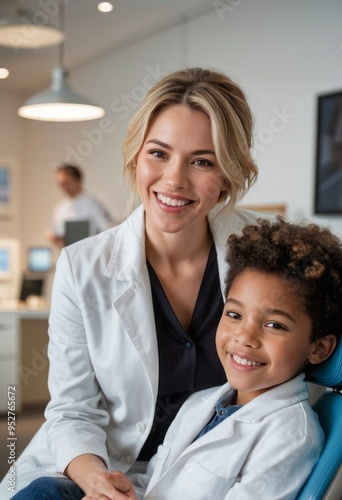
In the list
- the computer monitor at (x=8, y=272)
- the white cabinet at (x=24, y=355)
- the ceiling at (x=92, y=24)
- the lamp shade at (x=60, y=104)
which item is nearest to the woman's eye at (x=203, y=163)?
the lamp shade at (x=60, y=104)

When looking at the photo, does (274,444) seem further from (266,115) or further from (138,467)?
(266,115)

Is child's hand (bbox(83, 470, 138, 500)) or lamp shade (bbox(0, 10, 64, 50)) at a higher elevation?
lamp shade (bbox(0, 10, 64, 50))

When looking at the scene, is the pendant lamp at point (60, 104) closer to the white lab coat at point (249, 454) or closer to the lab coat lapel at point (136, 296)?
the lab coat lapel at point (136, 296)

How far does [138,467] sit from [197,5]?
398cm

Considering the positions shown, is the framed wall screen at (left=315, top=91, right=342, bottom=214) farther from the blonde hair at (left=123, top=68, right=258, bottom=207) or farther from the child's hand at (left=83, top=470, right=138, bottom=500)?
the child's hand at (left=83, top=470, right=138, bottom=500)

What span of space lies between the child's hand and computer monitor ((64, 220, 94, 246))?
8.03 feet

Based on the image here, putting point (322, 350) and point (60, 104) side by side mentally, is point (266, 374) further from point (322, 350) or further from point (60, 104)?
point (60, 104)

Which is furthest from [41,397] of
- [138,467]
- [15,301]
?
[138,467]

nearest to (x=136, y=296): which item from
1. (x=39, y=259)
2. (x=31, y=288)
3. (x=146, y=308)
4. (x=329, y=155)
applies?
(x=146, y=308)

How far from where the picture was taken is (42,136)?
6.90m

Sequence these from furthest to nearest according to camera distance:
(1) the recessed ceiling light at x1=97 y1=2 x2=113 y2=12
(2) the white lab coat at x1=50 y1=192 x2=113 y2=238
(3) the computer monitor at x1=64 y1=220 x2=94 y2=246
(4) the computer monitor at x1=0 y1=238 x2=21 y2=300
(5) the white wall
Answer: (2) the white lab coat at x1=50 y1=192 x2=113 y2=238 < (1) the recessed ceiling light at x1=97 y1=2 x2=113 y2=12 < (4) the computer monitor at x1=0 y1=238 x2=21 y2=300 < (5) the white wall < (3) the computer monitor at x1=64 y1=220 x2=94 y2=246

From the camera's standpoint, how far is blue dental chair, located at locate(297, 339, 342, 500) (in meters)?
1.02

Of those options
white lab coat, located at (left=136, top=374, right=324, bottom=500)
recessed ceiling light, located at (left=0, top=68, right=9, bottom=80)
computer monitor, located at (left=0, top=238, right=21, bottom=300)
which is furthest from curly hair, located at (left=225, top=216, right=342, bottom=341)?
recessed ceiling light, located at (left=0, top=68, right=9, bottom=80)

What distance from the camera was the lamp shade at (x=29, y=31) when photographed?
4.09 meters
